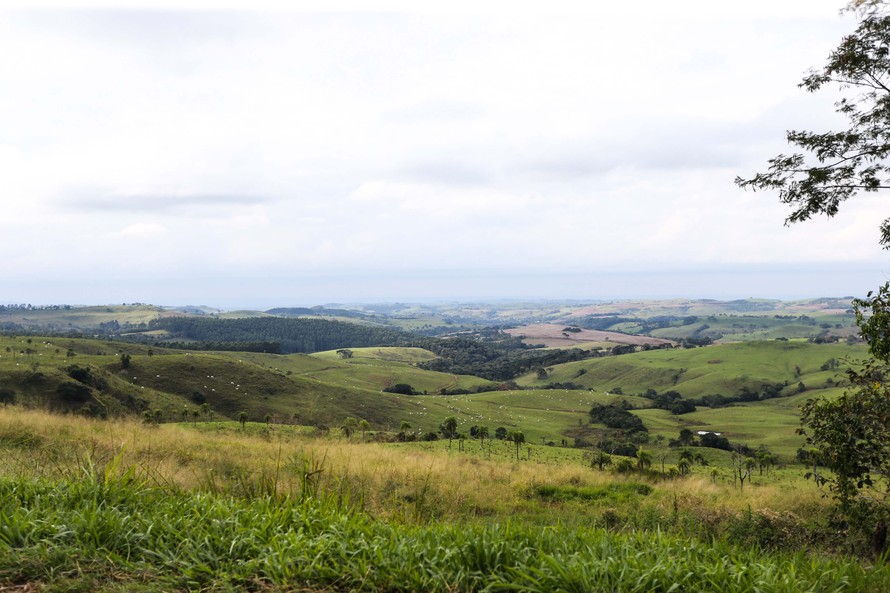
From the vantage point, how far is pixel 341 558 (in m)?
4.20

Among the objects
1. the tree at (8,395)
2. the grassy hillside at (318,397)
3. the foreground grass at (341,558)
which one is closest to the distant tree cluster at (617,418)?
the grassy hillside at (318,397)

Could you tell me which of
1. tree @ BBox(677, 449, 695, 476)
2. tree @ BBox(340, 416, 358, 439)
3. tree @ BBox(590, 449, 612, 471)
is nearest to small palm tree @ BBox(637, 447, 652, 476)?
tree @ BBox(590, 449, 612, 471)

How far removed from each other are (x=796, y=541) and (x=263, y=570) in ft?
35.4

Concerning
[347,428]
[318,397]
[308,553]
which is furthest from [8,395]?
[308,553]

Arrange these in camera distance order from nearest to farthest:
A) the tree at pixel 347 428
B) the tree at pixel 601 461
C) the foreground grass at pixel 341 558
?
the foreground grass at pixel 341 558 < the tree at pixel 601 461 < the tree at pixel 347 428

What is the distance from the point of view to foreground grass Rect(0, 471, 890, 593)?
12.8 ft

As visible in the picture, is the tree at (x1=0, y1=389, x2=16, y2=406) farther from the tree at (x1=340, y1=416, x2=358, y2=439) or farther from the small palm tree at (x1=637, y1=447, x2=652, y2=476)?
the small palm tree at (x1=637, y1=447, x2=652, y2=476)

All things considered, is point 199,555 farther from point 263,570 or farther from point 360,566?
point 360,566

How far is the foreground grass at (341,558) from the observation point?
12.8 feet

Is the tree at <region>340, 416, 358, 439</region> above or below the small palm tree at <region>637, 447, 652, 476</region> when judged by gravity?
below

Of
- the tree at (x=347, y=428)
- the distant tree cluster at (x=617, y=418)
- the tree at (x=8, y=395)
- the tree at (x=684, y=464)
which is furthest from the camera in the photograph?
the distant tree cluster at (x=617, y=418)


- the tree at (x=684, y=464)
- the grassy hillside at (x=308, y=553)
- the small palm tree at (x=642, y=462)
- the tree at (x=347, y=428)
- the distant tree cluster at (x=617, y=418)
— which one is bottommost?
the distant tree cluster at (x=617, y=418)

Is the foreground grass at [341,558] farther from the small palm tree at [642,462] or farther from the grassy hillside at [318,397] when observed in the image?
the grassy hillside at [318,397]

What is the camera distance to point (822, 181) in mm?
13031
